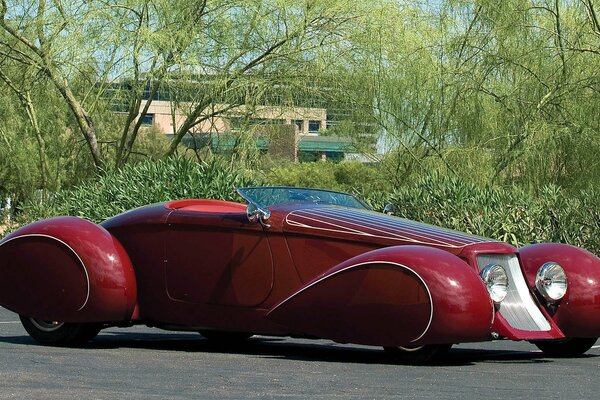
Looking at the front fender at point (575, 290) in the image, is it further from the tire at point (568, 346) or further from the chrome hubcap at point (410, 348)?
the chrome hubcap at point (410, 348)

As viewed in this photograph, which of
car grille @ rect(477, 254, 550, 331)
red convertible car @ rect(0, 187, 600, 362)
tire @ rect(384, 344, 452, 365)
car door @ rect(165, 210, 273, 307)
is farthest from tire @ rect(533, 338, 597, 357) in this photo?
car door @ rect(165, 210, 273, 307)

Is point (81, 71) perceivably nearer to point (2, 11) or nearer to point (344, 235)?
point (2, 11)

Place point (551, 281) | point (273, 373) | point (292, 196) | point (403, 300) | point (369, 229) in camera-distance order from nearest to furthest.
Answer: point (273, 373) → point (403, 300) → point (369, 229) → point (551, 281) → point (292, 196)

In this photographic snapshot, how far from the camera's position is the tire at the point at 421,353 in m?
7.90

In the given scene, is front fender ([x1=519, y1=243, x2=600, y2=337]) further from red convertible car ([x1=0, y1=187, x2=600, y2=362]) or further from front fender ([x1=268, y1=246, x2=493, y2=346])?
front fender ([x1=268, y1=246, x2=493, y2=346])

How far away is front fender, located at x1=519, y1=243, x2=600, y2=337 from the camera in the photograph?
867cm

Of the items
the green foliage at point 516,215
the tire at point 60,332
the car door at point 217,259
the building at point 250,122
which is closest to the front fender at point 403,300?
the car door at point 217,259

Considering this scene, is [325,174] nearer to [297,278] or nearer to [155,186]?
[155,186]

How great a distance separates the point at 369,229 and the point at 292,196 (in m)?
1.06

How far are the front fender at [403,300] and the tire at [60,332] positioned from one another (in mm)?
2145

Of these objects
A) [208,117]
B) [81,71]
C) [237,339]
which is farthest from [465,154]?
[237,339]

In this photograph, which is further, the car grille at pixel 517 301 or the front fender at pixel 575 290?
the front fender at pixel 575 290

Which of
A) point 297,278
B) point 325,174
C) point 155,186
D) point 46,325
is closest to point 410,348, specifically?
point 297,278

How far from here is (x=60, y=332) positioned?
30.7 ft
